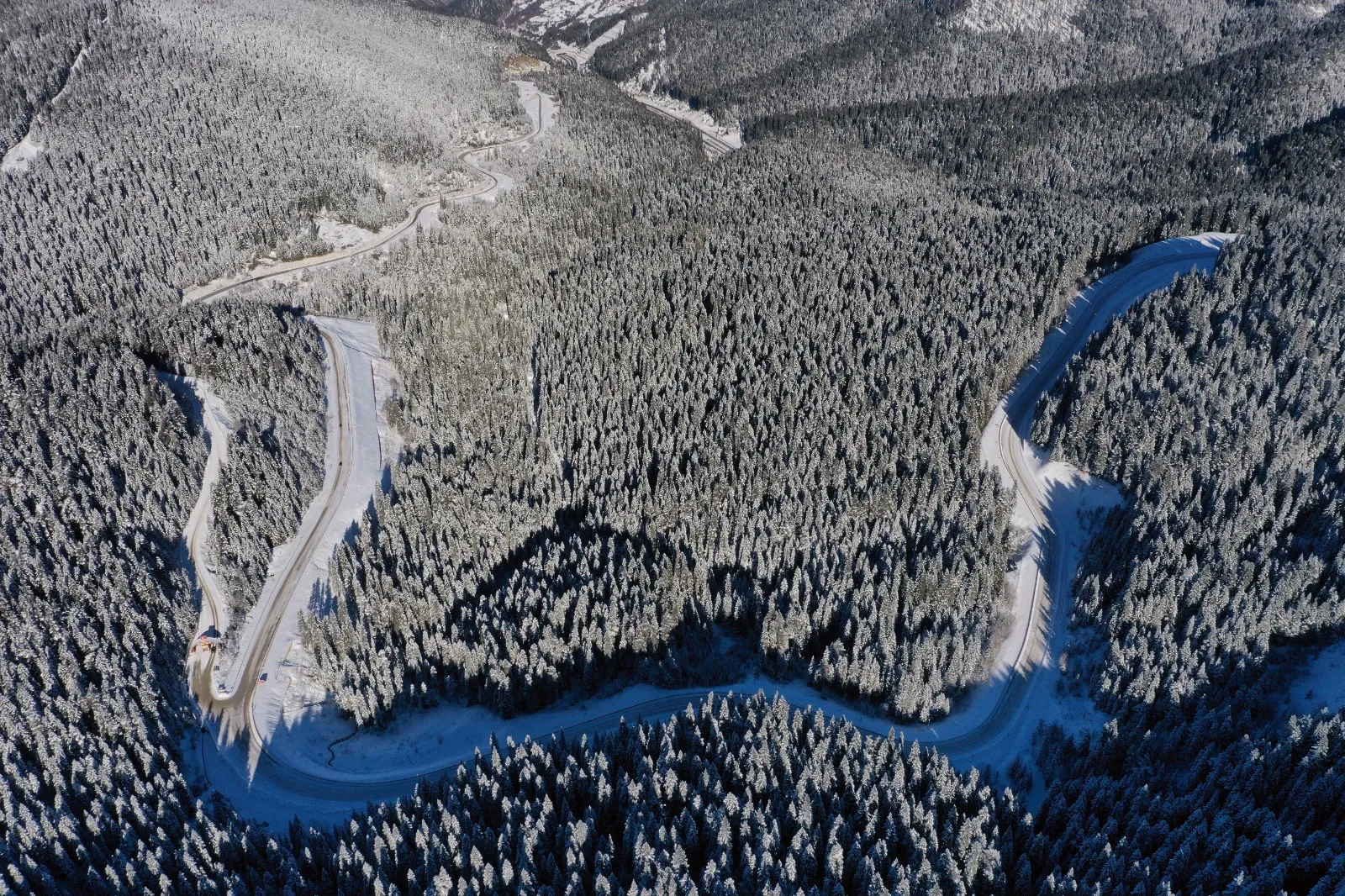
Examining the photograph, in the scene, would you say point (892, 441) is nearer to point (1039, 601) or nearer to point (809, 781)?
point (1039, 601)

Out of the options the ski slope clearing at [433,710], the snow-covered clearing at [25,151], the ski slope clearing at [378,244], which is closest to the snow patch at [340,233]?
the ski slope clearing at [378,244]

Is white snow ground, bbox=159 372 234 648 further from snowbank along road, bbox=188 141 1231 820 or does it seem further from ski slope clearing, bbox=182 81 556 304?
ski slope clearing, bbox=182 81 556 304

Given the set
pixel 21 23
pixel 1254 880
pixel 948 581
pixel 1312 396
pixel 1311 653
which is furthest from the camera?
Result: pixel 21 23

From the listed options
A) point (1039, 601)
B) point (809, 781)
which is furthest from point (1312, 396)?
point (809, 781)

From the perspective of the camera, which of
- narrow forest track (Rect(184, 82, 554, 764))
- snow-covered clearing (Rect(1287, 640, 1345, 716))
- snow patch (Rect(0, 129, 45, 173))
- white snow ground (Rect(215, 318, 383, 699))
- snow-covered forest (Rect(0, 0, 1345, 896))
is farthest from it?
snow patch (Rect(0, 129, 45, 173))

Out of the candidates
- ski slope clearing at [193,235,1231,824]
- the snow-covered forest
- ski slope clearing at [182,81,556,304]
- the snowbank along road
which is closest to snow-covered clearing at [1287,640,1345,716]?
the snow-covered forest

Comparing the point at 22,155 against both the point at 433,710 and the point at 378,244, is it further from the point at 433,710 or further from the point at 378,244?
the point at 433,710
